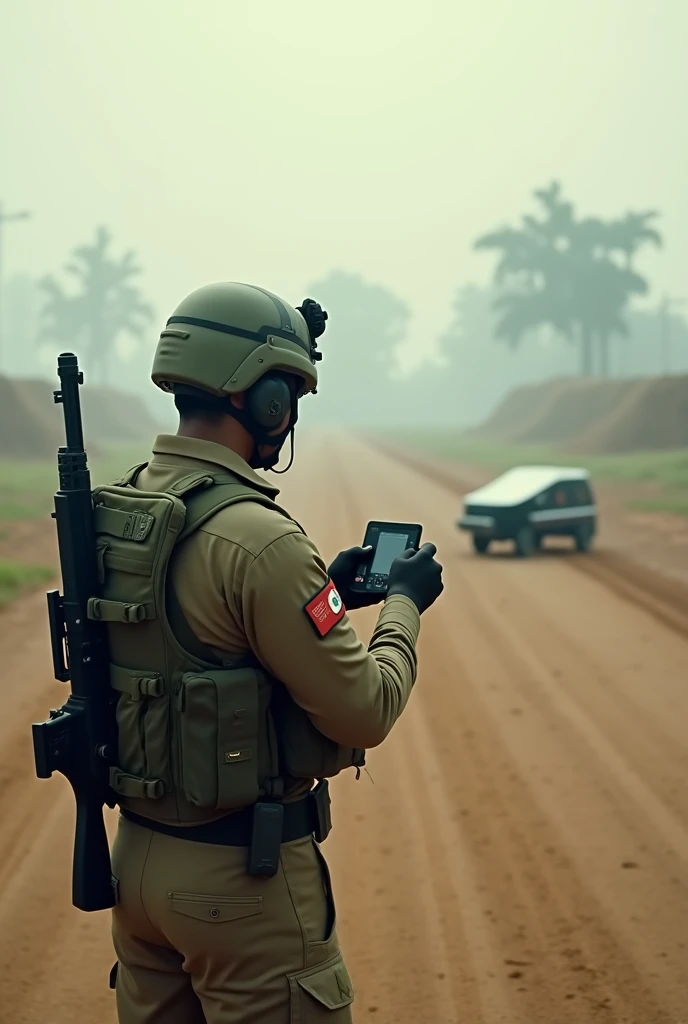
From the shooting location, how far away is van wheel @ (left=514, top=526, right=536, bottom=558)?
15820 millimetres

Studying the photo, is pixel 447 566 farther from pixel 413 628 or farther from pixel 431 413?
pixel 431 413

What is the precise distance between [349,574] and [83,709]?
810 mm

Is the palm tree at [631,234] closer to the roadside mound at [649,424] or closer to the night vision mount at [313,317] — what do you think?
the roadside mound at [649,424]

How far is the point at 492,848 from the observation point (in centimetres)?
569

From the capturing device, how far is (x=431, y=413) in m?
157

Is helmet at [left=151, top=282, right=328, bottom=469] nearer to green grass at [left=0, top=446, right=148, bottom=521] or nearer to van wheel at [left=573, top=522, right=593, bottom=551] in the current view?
green grass at [left=0, top=446, right=148, bottom=521]

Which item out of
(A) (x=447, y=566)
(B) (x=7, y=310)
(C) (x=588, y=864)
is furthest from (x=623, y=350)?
(C) (x=588, y=864)

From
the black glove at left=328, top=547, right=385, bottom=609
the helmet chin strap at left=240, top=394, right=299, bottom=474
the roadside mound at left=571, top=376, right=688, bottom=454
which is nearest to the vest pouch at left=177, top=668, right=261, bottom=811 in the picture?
the helmet chin strap at left=240, top=394, right=299, bottom=474

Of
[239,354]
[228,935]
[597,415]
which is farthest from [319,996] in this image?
[597,415]

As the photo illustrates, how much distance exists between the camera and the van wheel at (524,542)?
51.9 feet

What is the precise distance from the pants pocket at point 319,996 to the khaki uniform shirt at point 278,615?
0.47 metres

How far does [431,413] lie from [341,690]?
155878 mm

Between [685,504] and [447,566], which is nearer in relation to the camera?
[447,566]

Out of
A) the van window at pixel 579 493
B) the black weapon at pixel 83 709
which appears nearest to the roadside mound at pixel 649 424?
the van window at pixel 579 493
